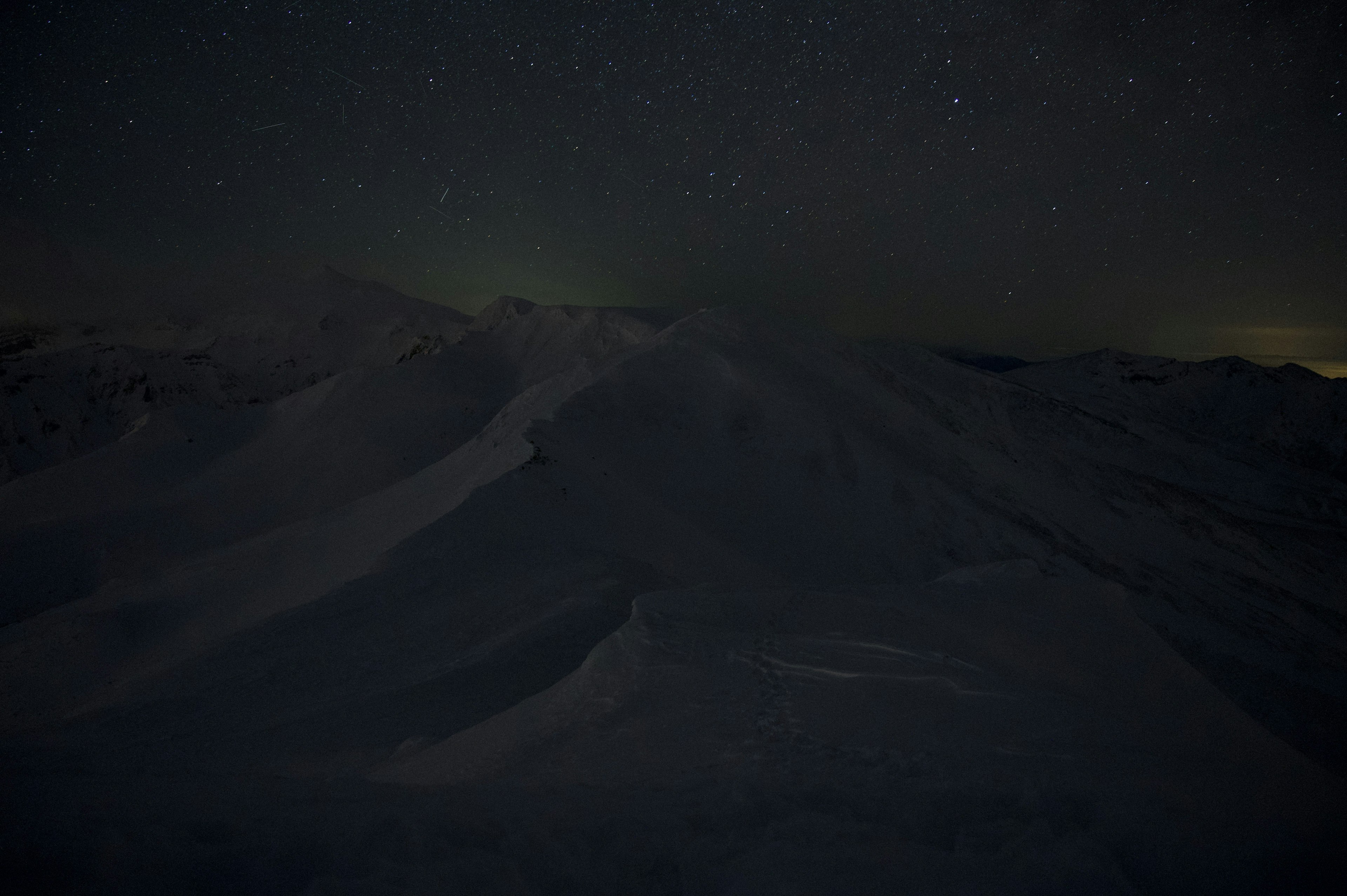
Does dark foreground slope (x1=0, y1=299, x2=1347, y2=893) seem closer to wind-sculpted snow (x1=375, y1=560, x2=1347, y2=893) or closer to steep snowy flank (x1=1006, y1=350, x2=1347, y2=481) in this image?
wind-sculpted snow (x1=375, y1=560, x2=1347, y2=893)

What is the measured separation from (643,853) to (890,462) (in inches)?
1090

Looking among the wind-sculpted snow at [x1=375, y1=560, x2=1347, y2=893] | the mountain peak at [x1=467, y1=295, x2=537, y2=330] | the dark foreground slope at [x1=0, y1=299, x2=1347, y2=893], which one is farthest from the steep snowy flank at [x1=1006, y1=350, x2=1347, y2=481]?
the wind-sculpted snow at [x1=375, y1=560, x2=1347, y2=893]

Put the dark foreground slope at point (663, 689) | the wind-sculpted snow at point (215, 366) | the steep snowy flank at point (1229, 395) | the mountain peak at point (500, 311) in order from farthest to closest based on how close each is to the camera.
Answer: the steep snowy flank at point (1229, 395) → the wind-sculpted snow at point (215, 366) → the mountain peak at point (500, 311) → the dark foreground slope at point (663, 689)

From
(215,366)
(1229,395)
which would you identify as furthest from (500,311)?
(1229,395)

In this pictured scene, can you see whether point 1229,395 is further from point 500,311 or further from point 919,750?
point 919,750

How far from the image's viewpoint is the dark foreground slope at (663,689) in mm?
3365

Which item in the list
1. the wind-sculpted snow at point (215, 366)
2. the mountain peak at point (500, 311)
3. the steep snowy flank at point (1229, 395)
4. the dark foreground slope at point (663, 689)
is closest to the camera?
the dark foreground slope at point (663, 689)

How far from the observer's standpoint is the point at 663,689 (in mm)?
6320

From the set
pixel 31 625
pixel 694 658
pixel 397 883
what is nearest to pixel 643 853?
pixel 397 883

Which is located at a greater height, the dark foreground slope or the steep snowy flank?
the steep snowy flank

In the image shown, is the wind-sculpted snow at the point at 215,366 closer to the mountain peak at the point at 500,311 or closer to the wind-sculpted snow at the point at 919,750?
the mountain peak at the point at 500,311

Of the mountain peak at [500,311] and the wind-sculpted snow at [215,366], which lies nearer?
the mountain peak at [500,311]

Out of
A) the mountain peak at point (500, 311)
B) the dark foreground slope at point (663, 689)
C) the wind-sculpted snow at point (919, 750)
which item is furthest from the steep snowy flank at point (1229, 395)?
the wind-sculpted snow at point (919, 750)

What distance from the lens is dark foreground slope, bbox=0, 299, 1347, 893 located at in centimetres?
337
